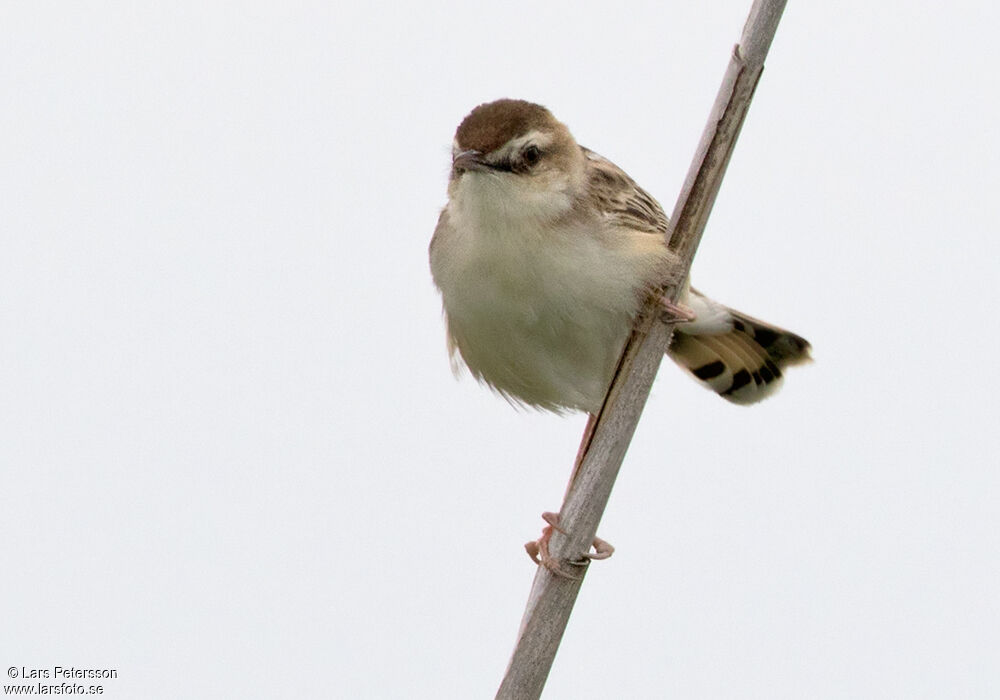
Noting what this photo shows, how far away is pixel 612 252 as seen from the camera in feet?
12.4

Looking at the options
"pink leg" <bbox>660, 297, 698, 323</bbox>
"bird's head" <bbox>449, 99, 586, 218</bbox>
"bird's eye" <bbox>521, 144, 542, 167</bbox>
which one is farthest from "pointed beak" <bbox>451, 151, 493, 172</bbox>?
"pink leg" <bbox>660, 297, 698, 323</bbox>

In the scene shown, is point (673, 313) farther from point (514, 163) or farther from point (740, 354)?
point (740, 354)

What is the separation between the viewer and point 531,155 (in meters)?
3.92

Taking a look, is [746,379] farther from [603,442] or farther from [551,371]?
[603,442]

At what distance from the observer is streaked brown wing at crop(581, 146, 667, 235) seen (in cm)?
397

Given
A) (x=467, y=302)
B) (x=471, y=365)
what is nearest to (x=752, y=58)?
(x=467, y=302)

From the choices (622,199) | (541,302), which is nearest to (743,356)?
(622,199)

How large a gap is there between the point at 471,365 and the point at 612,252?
77 centimetres

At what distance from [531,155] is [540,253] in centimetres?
36

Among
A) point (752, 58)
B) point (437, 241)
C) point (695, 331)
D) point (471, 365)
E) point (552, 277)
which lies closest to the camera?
point (752, 58)

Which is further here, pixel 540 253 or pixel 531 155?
pixel 531 155

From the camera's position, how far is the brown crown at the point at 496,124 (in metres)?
3.85

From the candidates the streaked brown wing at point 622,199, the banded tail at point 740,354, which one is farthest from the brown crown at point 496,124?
the banded tail at point 740,354

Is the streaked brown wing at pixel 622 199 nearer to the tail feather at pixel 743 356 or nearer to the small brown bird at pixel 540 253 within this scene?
the small brown bird at pixel 540 253
